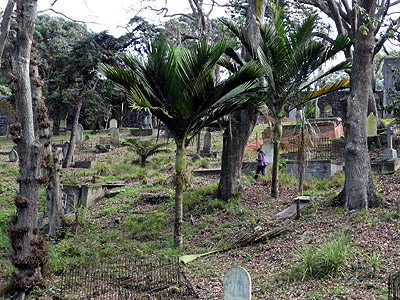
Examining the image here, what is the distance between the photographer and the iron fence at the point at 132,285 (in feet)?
22.6

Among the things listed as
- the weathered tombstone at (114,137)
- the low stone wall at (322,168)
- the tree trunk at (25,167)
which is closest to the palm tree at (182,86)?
the tree trunk at (25,167)

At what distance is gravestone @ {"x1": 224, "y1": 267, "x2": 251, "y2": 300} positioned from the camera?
580 cm

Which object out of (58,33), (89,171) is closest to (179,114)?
(89,171)

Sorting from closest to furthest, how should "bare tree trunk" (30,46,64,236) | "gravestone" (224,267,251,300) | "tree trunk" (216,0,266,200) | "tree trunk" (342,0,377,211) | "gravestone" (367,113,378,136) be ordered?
"gravestone" (224,267,251,300)
"tree trunk" (342,0,377,211)
"bare tree trunk" (30,46,64,236)
"tree trunk" (216,0,266,200)
"gravestone" (367,113,378,136)

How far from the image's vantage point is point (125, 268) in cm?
780

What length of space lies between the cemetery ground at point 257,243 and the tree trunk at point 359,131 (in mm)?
409

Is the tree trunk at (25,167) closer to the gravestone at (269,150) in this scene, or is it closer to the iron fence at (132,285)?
the iron fence at (132,285)

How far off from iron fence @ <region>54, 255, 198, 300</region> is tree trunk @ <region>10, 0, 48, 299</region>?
2.28 ft

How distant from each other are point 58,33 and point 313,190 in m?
31.5

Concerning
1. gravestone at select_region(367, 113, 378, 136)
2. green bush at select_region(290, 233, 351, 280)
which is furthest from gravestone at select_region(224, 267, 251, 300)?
gravestone at select_region(367, 113, 378, 136)

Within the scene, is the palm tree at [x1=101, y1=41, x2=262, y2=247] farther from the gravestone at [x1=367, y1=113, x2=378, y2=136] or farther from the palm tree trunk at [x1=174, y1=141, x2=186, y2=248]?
the gravestone at [x1=367, y1=113, x2=378, y2=136]

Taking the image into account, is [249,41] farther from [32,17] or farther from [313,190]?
[32,17]

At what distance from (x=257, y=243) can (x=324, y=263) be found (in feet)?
7.94

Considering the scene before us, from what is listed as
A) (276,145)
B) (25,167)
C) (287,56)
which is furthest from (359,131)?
(25,167)
